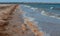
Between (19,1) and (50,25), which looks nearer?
(19,1)

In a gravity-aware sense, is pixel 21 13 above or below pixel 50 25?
above

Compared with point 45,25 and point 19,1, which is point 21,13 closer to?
point 45,25

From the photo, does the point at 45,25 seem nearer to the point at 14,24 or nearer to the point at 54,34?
the point at 54,34

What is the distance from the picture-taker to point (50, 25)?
946mm

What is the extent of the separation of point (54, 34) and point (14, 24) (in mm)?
370

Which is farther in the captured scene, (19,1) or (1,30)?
(1,30)

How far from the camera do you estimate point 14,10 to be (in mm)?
938

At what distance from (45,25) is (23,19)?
0.21m

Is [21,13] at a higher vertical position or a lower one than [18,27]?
higher

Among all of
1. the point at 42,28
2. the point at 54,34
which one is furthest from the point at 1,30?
the point at 54,34

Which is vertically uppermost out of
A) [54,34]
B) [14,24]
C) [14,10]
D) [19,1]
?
[19,1]

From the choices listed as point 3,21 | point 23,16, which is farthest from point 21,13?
point 3,21

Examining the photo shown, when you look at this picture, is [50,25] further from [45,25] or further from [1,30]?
[1,30]

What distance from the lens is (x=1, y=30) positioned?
905 mm
